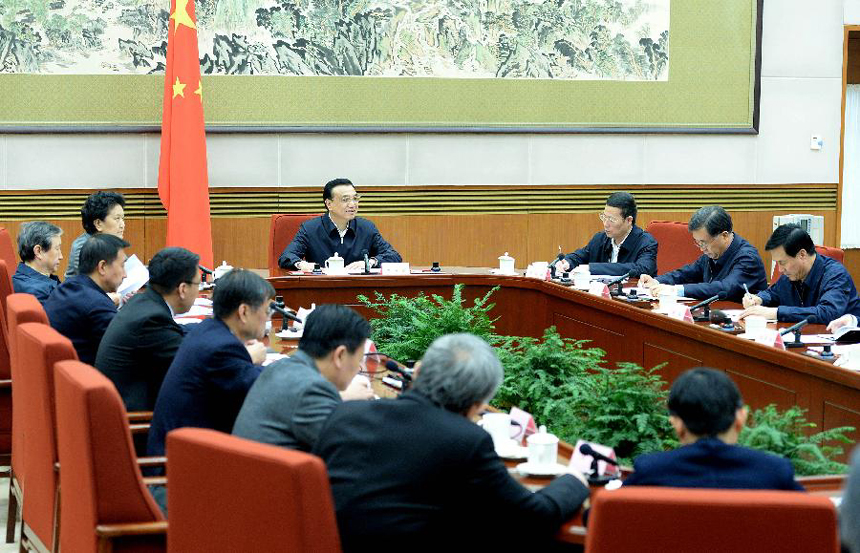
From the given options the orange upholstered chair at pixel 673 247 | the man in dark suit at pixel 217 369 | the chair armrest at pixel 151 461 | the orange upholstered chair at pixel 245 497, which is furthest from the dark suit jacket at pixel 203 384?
the orange upholstered chair at pixel 673 247

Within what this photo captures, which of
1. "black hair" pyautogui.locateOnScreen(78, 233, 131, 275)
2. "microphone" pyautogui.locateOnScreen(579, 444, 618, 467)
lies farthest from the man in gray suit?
"black hair" pyautogui.locateOnScreen(78, 233, 131, 275)

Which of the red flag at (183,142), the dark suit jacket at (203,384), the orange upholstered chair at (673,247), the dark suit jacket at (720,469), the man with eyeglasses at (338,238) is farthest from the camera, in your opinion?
the red flag at (183,142)

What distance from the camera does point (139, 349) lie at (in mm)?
3848

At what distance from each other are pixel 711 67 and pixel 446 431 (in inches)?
292

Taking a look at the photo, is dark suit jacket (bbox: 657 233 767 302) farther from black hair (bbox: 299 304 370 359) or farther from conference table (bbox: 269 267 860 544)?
black hair (bbox: 299 304 370 359)

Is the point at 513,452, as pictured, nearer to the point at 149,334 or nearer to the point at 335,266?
the point at 149,334

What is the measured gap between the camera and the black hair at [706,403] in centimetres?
228

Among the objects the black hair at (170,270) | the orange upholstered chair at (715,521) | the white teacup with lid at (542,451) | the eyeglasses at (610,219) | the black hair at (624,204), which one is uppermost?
the black hair at (624,204)

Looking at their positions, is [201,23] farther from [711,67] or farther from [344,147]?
[711,67]

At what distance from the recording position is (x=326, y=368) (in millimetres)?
2896

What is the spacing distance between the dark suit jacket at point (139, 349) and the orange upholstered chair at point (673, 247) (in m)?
3.95

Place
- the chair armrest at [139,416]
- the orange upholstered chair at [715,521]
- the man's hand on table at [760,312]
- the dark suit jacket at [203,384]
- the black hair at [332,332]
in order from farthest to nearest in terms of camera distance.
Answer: the man's hand on table at [760,312] < the chair armrest at [139,416] < the dark suit jacket at [203,384] < the black hair at [332,332] < the orange upholstered chair at [715,521]

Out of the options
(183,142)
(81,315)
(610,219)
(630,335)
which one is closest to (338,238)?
(183,142)

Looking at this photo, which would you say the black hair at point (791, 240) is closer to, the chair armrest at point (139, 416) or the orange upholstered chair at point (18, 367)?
the chair armrest at point (139, 416)
